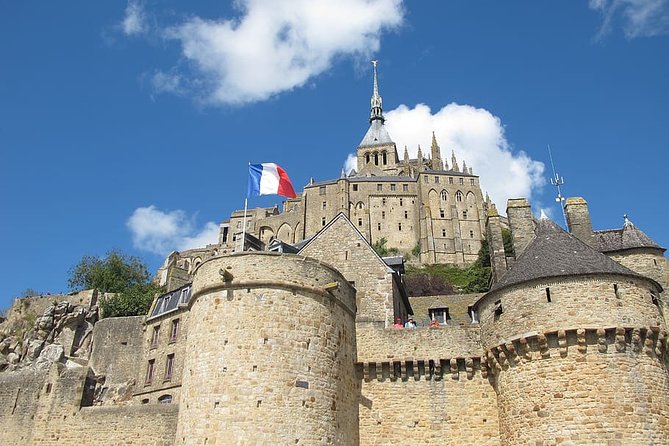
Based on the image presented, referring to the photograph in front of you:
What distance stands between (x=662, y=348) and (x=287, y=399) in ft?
36.4

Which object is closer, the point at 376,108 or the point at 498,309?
the point at 498,309

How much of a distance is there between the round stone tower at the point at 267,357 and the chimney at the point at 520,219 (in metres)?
9.91

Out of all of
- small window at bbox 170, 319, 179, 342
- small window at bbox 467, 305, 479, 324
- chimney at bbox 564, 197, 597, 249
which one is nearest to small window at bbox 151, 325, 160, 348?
small window at bbox 170, 319, 179, 342

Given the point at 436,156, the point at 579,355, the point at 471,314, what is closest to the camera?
the point at 579,355

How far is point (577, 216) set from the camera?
25156 mm

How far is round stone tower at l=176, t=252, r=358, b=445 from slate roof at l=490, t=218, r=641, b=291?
19.3ft

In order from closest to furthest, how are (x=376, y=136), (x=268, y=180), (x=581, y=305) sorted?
(x=581, y=305), (x=268, y=180), (x=376, y=136)

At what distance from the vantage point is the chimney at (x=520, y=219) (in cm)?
2555

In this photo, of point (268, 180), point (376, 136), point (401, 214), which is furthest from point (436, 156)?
point (268, 180)

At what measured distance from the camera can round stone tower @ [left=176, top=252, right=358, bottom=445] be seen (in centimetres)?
1641

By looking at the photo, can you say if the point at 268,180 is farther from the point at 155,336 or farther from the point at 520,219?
the point at 155,336

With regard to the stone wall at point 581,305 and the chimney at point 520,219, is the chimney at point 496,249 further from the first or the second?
the stone wall at point 581,305

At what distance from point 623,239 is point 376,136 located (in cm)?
10848

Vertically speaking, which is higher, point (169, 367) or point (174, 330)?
point (174, 330)
